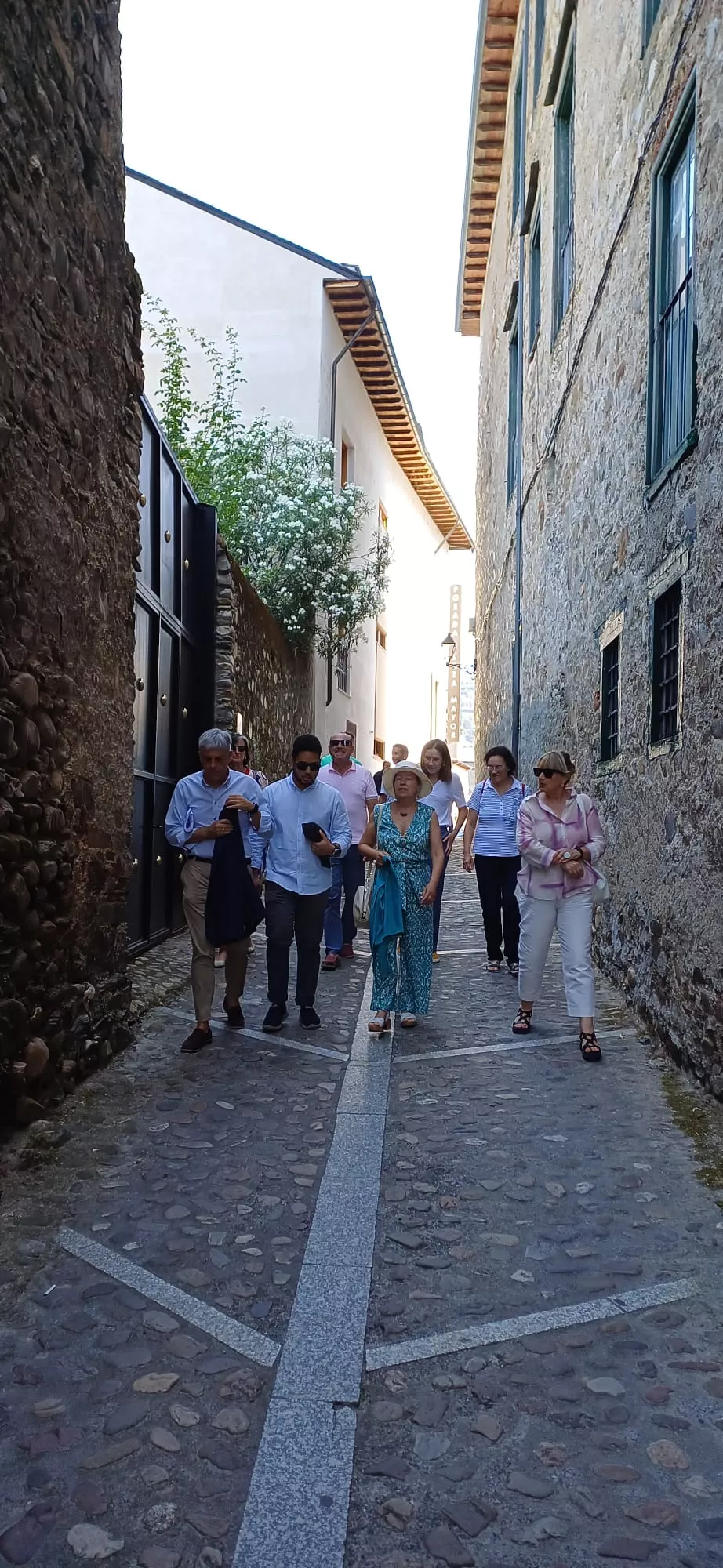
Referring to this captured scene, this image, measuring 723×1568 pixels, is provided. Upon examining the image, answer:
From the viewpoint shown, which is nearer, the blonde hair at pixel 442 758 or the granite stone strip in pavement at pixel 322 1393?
the granite stone strip in pavement at pixel 322 1393

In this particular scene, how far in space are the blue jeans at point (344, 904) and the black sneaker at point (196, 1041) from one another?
95.0 inches

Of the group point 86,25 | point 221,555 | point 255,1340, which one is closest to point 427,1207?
point 255,1340

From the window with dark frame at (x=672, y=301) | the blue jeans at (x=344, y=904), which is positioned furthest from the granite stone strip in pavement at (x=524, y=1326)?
the blue jeans at (x=344, y=904)

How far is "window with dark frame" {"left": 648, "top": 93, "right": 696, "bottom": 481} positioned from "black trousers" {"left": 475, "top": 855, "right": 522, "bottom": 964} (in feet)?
9.06

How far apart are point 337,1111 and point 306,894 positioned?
69.8 inches

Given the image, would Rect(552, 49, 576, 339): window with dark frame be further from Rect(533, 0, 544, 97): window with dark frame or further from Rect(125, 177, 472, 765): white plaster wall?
Rect(125, 177, 472, 765): white plaster wall

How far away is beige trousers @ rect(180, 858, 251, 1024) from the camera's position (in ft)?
18.6

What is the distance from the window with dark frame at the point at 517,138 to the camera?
1386 cm

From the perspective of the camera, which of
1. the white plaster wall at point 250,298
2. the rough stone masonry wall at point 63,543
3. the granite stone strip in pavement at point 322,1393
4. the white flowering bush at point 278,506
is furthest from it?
the white plaster wall at point 250,298

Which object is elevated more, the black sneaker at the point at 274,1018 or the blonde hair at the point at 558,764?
the blonde hair at the point at 558,764

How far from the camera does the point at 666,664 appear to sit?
6.22m

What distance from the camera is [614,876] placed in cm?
719

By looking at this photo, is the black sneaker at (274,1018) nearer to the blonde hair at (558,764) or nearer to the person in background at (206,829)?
the person in background at (206,829)

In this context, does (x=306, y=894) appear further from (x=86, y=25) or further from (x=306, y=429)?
(x=306, y=429)
